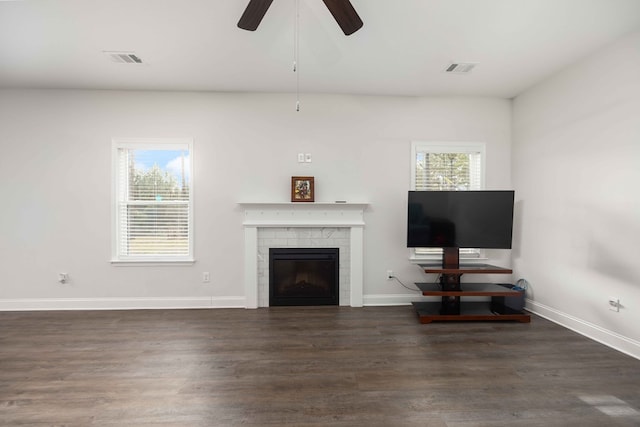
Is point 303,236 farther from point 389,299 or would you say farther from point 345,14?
point 345,14

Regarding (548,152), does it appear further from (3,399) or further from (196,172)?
(3,399)

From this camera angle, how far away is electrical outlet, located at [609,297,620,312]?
106 inches

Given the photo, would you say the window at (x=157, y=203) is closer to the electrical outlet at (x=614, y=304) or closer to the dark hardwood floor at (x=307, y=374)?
the dark hardwood floor at (x=307, y=374)

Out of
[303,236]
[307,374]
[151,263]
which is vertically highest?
[303,236]

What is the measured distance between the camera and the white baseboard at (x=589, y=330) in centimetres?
257

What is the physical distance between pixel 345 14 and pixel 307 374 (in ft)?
8.28

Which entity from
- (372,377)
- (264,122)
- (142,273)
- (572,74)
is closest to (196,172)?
(264,122)

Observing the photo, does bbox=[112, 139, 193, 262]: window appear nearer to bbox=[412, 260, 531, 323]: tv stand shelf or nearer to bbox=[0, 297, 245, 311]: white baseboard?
bbox=[0, 297, 245, 311]: white baseboard

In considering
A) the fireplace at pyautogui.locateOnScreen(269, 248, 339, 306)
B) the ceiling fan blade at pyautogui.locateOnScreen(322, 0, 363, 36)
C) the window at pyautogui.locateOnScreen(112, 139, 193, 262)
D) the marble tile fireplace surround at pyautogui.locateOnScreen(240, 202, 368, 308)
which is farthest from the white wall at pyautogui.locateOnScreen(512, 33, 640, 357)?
the window at pyautogui.locateOnScreen(112, 139, 193, 262)

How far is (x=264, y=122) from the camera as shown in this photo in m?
3.85

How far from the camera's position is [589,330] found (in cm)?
293

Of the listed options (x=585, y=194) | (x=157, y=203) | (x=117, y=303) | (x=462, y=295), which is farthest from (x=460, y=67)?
(x=117, y=303)

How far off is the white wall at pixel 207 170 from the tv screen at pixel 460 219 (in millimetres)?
416

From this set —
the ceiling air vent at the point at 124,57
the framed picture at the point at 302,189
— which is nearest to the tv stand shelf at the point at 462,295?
the framed picture at the point at 302,189
